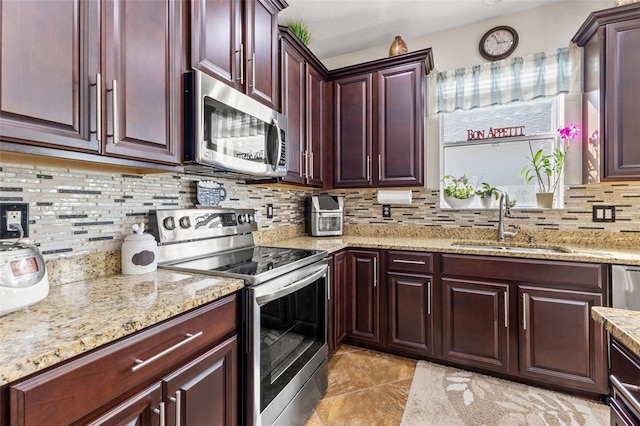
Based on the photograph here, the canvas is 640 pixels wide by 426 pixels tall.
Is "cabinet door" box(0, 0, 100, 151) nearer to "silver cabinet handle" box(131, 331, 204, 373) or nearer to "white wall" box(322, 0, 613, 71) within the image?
"silver cabinet handle" box(131, 331, 204, 373)

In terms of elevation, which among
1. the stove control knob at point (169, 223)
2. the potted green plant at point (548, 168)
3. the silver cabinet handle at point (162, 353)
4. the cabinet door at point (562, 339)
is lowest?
the cabinet door at point (562, 339)

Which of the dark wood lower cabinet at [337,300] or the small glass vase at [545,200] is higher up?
the small glass vase at [545,200]

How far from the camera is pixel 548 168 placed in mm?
2332

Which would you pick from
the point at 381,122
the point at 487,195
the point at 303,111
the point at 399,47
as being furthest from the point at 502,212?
the point at 303,111

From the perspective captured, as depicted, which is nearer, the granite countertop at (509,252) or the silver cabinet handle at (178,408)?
the silver cabinet handle at (178,408)

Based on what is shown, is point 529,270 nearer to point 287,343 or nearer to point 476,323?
point 476,323

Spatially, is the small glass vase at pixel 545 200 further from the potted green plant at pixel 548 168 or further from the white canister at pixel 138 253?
the white canister at pixel 138 253

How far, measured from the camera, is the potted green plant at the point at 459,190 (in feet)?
8.17

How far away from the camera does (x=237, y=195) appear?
214cm

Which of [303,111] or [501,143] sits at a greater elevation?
[303,111]

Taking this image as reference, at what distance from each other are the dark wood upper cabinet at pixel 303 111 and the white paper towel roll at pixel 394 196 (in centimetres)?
54

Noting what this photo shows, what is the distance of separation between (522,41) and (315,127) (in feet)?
5.92

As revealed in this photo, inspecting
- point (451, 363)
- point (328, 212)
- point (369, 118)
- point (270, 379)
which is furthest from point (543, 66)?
point (270, 379)

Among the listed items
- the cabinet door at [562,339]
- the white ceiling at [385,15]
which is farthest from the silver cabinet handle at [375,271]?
the white ceiling at [385,15]
